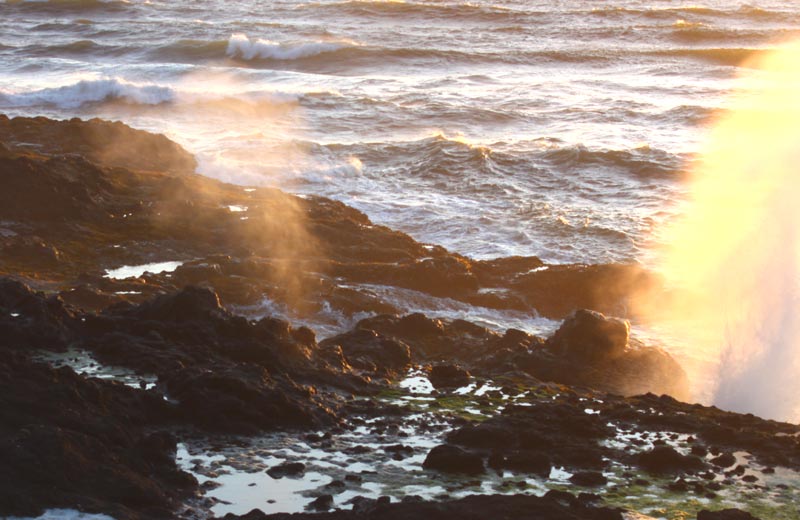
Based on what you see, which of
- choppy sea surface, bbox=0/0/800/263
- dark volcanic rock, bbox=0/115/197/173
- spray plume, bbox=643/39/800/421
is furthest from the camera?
choppy sea surface, bbox=0/0/800/263

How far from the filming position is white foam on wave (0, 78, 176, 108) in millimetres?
28812

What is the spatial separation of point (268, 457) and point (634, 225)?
11700 mm

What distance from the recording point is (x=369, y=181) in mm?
21250

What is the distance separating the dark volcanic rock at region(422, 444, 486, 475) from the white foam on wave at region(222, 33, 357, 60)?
3147 cm

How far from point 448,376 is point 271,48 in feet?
99.5

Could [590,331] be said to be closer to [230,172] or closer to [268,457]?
[268,457]

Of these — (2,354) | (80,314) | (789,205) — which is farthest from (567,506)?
(789,205)

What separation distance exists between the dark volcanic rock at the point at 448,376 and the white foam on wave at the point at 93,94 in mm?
20385

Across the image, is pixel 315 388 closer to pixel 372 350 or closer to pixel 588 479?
pixel 372 350

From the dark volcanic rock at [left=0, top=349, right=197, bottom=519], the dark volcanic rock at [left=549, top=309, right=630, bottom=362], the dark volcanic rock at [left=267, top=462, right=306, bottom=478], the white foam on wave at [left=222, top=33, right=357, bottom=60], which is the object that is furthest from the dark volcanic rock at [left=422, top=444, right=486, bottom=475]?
the white foam on wave at [left=222, top=33, right=357, bottom=60]

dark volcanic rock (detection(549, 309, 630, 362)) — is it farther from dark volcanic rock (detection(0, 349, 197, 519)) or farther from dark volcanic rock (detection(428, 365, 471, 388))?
dark volcanic rock (detection(0, 349, 197, 519))

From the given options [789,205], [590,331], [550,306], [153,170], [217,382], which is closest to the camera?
[217,382]

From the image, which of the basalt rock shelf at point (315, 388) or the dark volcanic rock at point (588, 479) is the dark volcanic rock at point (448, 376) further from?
the dark volcanic rock at point (588, 479)

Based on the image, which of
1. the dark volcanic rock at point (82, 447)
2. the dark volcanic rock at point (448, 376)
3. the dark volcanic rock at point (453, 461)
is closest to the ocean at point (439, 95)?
the dark volcanic rock at point (448, 376)
